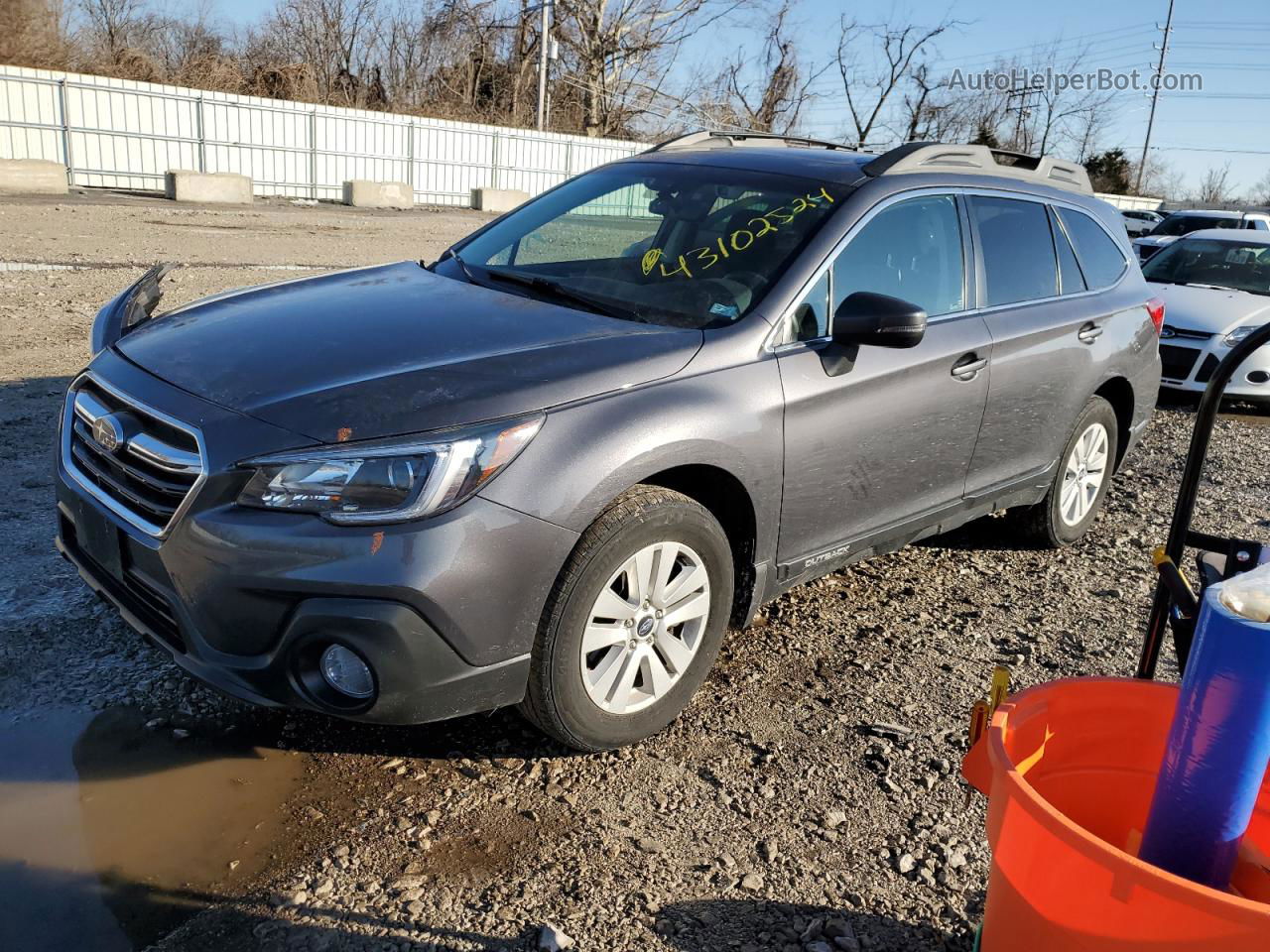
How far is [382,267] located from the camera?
13.7 feet

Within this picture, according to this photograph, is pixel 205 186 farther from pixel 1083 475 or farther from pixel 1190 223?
pixel 1083 475

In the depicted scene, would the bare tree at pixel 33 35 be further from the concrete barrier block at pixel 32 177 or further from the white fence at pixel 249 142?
the concrete barrier block at pixel 32 177

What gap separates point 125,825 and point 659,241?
8.29ft

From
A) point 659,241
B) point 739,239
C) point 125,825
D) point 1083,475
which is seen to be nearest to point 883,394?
point 739,239

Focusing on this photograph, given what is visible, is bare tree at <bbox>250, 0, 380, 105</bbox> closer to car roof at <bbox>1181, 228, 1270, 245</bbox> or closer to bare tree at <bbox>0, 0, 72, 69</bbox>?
bare tree at <bbox>0, 0, 72, 69</bbox>

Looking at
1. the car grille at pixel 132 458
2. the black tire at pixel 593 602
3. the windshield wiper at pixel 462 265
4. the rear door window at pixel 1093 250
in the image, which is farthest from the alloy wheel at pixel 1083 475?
the car grille at pixel 132 458

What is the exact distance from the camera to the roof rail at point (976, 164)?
13.2ft

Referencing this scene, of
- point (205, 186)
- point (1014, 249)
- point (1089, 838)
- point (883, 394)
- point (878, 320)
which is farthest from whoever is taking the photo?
point (205, 186)

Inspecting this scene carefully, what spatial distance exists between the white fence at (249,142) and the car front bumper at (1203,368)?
21039mm

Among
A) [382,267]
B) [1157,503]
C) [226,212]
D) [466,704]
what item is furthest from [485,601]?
[226,212]

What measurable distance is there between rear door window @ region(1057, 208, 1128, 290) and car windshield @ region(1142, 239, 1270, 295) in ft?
20.2

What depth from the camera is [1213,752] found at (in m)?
1.54

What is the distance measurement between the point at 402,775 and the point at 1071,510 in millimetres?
3610

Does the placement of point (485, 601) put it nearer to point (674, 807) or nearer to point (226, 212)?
point (674, 807)
